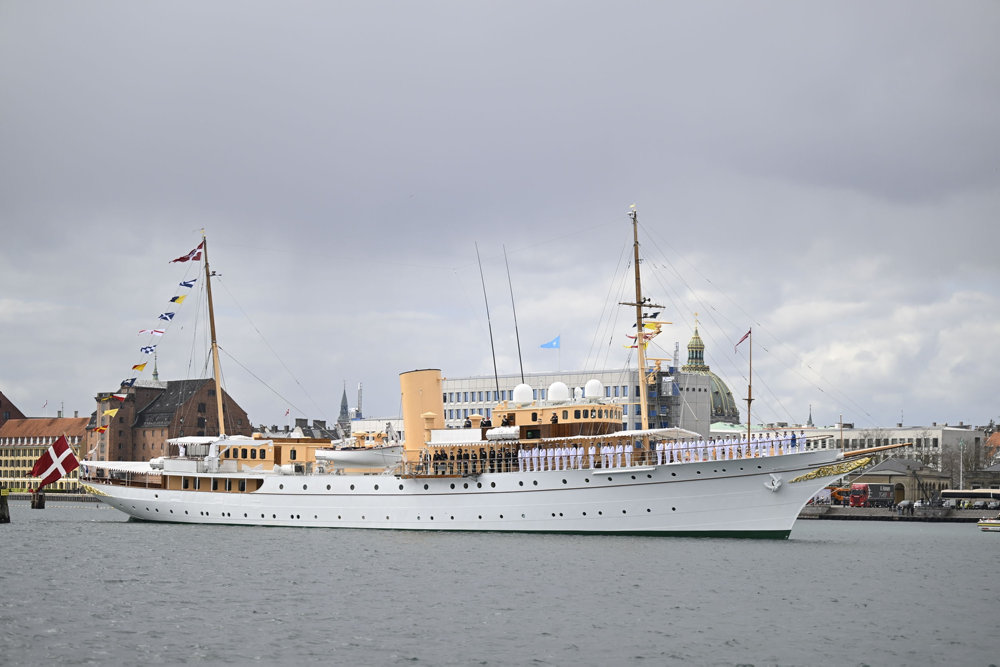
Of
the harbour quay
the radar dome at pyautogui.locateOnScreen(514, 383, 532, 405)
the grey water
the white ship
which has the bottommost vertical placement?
the harbour quay

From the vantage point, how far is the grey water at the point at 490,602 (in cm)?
2516

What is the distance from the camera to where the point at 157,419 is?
148 m

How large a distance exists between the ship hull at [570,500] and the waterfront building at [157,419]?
8741 centimetres

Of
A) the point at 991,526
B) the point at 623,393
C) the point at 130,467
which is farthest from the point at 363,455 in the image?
the point at 623,393

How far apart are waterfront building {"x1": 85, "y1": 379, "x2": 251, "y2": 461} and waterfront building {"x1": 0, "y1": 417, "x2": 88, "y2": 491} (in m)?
11.8

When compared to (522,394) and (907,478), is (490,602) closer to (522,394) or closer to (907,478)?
(522,394)

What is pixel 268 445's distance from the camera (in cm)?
6300

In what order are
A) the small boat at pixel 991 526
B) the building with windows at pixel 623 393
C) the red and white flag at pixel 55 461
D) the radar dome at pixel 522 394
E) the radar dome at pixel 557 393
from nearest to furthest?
the radar dome at pixel 557 393, the radar dome at pixel 522 394, the red and white flag at pixel 55 461, the small boat at pixel 991 526, the building with windows at pixel 623 393

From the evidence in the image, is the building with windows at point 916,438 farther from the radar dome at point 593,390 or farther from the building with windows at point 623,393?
the radar dome at point 593,390

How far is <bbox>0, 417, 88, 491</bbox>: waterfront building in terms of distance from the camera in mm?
162500

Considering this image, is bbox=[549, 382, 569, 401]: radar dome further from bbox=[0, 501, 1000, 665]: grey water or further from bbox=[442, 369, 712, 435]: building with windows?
bbox=[442, 369, 712, 435]: building with windows

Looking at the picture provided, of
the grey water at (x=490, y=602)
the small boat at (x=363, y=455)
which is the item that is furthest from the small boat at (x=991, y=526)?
the small boat at (x=363, y=455)

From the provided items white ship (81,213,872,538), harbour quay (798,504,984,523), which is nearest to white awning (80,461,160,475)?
white ship (81,213,872,538)

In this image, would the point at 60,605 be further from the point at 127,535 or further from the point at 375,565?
the point at 127,535
